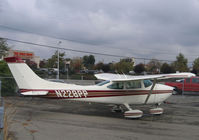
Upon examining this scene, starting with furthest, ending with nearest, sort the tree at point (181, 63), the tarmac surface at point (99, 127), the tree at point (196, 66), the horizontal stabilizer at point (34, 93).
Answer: the tree at point (196, 66) → the tree at point (181, 63) → the horizontal stabilizer at point (34, 93) → the tarmac surface at point (99, 127)

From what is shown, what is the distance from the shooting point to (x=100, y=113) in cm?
1064

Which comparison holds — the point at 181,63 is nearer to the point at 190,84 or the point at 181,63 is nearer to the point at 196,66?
the point at 196,66

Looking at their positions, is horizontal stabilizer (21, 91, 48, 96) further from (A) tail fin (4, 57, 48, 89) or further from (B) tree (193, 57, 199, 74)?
(B) tree (193, 57, 199, 74)

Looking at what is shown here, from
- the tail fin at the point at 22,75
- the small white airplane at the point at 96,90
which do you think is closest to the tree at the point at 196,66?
the small white airplane at the point at 96,90

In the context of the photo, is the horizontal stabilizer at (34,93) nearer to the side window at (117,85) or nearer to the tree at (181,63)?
the side window at (117,85)

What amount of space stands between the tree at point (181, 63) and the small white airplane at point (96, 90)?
1671 inches

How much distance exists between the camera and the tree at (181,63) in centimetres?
4968

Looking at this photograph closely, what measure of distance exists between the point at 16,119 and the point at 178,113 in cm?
802

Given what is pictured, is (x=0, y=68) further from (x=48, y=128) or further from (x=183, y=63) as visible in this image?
(x=183, y=63)

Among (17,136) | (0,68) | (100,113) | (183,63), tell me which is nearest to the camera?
(17,136)

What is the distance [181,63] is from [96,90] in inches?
1799

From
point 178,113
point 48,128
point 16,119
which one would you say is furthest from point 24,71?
point 178,113

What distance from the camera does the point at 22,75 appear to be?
930 cm

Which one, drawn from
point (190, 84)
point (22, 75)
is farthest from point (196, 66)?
point (22, 75)
